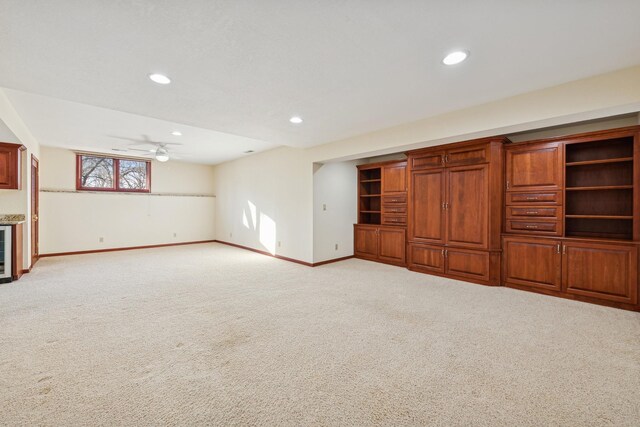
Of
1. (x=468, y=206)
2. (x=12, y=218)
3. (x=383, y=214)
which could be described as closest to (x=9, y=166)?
(x=12, y=218)

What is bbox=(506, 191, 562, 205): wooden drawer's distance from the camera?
3.55 meters

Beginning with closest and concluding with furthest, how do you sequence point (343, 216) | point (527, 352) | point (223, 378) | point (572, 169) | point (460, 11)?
1. point (460, 11)
2. point (223, 378)
3. point (527, 352)
4. point (572, 169)
5. point (343, 216)

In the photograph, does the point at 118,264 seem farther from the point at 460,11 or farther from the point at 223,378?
the point at 460,11

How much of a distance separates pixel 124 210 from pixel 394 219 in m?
6.65

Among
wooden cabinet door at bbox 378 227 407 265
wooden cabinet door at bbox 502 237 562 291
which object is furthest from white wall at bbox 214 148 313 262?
wooden cabinet door at bbox 502 237 562 291

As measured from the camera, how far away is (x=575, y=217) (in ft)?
11.2

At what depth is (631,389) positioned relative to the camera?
176 centimetres

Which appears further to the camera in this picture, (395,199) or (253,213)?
(253,213)

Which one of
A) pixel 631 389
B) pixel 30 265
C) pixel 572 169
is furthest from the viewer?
pixel 30 265

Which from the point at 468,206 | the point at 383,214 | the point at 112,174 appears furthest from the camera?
the point at 112,174

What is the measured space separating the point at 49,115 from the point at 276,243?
4.21 m

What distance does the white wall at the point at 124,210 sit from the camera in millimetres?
6102

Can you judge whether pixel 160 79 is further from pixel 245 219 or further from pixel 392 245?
pixel 245 219

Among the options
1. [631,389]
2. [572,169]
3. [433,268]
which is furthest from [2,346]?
[572,169]
